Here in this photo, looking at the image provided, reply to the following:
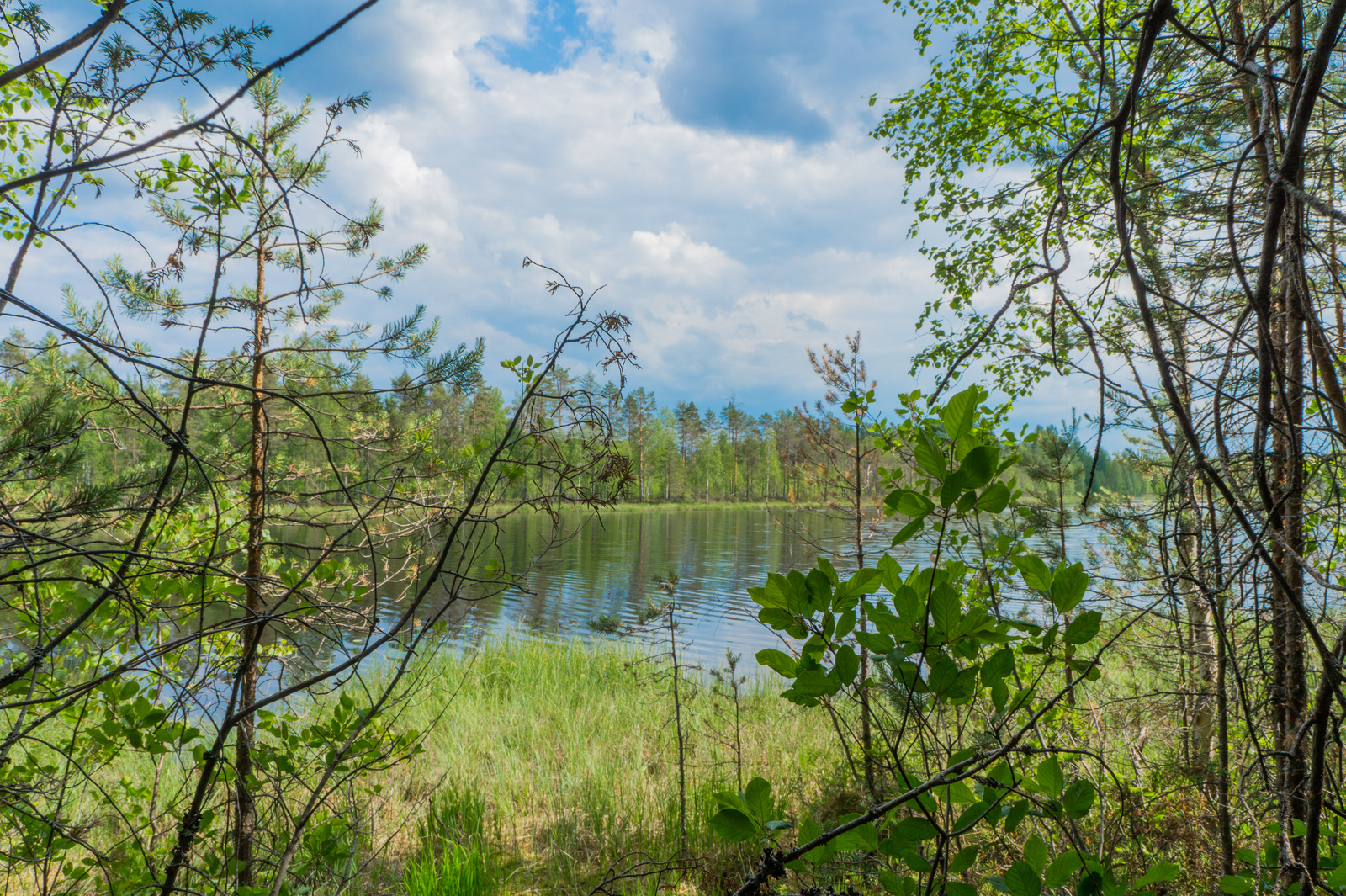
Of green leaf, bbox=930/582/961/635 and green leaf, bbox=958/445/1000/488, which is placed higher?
green leaf, bbox=958/445/1000/488

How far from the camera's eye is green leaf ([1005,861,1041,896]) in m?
0.80

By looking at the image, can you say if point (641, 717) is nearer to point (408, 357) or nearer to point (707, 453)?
point (408, 357)

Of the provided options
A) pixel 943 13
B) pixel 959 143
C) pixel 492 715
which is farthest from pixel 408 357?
pixel 943 13

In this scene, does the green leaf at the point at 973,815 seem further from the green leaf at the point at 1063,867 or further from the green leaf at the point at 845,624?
the green leaf at the point at 845,624

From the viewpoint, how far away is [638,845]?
3977mm

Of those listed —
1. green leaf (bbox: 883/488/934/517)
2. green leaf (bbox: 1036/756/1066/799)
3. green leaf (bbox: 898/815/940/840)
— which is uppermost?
green leaf (bbox: 883/488/934/517)

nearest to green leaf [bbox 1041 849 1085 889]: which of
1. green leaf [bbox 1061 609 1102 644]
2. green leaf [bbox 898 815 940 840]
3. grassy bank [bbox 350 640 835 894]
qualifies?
green leaf [bbox 898 815 940 840]

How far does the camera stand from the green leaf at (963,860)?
81 cm

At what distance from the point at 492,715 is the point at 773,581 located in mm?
6577

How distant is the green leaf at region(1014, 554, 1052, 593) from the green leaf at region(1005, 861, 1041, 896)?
35 centimetres

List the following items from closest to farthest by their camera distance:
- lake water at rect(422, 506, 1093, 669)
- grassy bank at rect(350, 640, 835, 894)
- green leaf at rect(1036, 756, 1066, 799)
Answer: green leaf at rect(1036, 756, 1066, 799)
grassy bank at rect(350, 640, 835, 894)
lake water at rect(422, 506, 1093, 669)

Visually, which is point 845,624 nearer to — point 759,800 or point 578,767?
point 759,800

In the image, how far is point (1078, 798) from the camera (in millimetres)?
867

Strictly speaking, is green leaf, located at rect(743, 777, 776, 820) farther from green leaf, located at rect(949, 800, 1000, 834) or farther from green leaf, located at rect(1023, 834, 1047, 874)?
green leaf, located at rect(1023, 834, 1047, 874)
